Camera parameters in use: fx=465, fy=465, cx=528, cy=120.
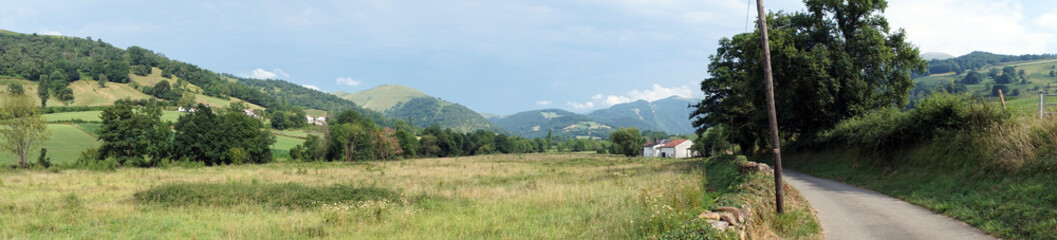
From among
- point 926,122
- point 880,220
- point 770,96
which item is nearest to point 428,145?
point 926,122

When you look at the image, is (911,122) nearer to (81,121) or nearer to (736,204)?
(736,204)

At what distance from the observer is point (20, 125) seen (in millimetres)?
51062

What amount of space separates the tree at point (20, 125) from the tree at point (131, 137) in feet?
20.8

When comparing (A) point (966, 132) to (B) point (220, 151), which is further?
(B) point (220, 151)

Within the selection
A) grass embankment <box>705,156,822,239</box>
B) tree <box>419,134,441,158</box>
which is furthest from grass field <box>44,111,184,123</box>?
grass embankment <box>705,156,822,239</box>

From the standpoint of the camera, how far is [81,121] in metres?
97.3

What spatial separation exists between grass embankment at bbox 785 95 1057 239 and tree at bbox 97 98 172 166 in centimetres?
7333

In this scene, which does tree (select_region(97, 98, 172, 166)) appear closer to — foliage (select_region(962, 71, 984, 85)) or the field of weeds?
the field of weeds

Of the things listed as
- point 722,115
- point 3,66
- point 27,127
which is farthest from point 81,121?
Result: point 722,115

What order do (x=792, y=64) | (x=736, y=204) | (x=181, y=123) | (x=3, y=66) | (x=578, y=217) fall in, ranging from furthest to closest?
(x=3, y=66) < (x=181, y=123) < (x=792, y=64) < (x=578, y=217) < (x=736, y=204)

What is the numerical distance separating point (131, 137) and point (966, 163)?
80749 mm

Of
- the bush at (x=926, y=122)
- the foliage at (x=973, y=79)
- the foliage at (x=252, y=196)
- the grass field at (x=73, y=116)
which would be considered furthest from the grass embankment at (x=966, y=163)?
the foliage at (x=973, y=79)

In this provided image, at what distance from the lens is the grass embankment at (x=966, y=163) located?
31.4 feet

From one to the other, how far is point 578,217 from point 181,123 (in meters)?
76.2
